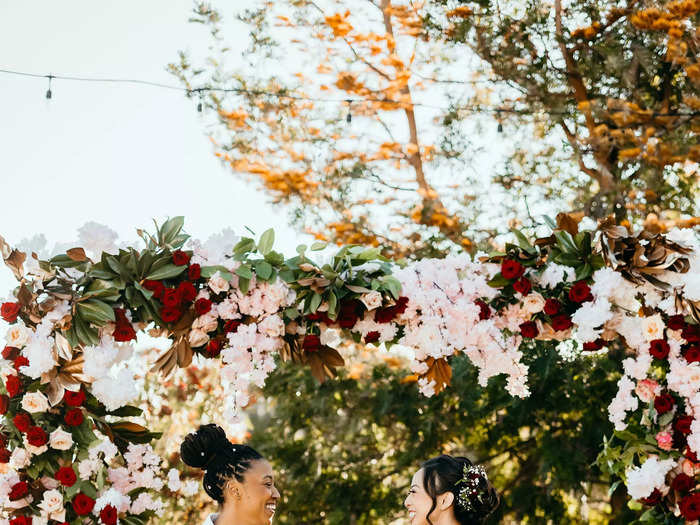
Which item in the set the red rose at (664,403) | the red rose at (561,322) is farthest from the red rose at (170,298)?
the red rose at (664,403)

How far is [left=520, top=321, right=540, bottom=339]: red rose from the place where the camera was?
153 inches

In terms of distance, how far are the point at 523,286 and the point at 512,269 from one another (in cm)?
9

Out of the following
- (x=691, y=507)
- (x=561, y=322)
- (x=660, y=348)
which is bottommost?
(x=691, y=507)

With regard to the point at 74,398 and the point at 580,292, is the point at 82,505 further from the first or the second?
the point at 580,292

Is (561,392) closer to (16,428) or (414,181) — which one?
(414,181)

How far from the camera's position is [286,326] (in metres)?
3.86

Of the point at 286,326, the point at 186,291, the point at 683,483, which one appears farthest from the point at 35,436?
the point at 683,483

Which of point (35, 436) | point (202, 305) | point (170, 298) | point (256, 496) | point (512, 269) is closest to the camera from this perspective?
point (35, 436)

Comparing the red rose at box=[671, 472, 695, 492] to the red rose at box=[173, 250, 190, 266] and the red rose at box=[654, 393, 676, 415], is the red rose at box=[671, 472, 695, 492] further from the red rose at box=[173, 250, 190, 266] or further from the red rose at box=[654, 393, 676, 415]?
the red rose at box=[173, 250, 190, 266]

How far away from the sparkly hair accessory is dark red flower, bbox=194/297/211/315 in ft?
4.60

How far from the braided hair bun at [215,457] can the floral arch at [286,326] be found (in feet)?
0.52

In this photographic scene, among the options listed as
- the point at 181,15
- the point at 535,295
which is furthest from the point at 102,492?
the point at 181,15

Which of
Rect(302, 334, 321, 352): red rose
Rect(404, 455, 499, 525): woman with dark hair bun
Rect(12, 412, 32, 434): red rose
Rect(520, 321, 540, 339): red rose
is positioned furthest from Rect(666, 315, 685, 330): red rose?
Rect(12, 412, 32, 434): red rose

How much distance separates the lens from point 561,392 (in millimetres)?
7723
